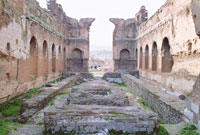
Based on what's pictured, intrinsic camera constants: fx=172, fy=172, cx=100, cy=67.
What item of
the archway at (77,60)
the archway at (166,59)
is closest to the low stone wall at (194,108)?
the archway at (166,59)

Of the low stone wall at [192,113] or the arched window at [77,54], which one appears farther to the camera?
the arched window at [77,54]

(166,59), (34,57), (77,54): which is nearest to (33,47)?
(34,57)

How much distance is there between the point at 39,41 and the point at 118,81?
24.7 feet

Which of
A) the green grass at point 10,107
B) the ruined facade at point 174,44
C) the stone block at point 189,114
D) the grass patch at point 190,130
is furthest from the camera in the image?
the ruined facade at point 174,44

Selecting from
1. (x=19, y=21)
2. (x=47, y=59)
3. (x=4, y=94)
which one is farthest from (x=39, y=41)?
(x=4, y=94)

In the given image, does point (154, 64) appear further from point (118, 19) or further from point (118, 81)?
point (118, 19)

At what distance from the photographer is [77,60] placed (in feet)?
68.0

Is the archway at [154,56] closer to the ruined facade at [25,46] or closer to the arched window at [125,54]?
the arched window at [125,54]

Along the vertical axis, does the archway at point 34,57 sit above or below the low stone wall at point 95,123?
above

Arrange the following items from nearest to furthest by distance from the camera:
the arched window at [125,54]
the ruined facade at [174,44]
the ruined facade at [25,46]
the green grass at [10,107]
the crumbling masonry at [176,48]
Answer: the crumbling masonry at [176,48] < the green grass at [10,107] < the ruined facade at [25,46] < the ruined facade at [174,44] < the arched window at [125,54]

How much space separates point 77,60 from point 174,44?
12.9 metres

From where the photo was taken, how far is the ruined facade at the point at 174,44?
7820mm

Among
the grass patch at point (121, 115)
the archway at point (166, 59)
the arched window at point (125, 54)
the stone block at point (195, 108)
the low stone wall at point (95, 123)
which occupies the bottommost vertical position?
the low stone wall at point (95, 123)

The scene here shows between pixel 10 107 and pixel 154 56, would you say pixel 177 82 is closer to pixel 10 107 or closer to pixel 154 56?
pixel 154 56
